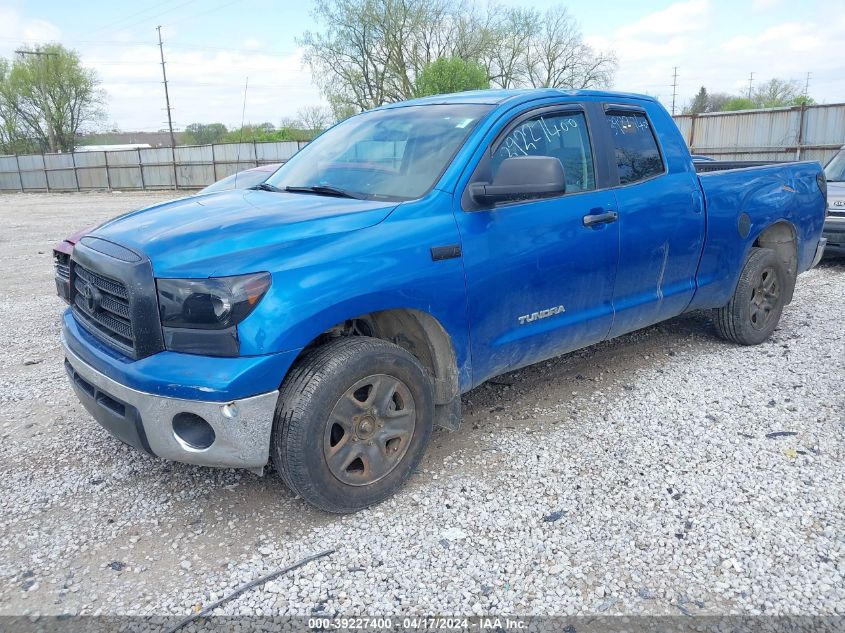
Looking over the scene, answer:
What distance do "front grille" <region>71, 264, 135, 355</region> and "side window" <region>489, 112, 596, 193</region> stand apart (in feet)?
6.55

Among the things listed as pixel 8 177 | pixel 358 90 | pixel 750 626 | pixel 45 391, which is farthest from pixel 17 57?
pixel 750 626

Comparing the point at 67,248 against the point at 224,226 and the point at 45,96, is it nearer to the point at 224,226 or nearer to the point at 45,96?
the point at 224,226

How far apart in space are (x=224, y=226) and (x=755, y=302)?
165 inches

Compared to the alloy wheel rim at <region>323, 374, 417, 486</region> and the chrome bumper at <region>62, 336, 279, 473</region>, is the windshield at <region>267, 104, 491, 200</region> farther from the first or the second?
the chrome bumper at <region>62, 336, 279, 473</region>

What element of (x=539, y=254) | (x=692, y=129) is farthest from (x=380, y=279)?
(x=692, y=129)

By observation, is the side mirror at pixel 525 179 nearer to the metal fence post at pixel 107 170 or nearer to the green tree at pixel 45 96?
the metal fence post at pixel 107 170

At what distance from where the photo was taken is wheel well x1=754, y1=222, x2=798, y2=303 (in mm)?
5375

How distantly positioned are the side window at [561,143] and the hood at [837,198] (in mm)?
6142

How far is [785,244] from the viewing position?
547cm

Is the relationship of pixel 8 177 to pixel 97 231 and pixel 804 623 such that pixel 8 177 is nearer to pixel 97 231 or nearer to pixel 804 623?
pixel 97 231

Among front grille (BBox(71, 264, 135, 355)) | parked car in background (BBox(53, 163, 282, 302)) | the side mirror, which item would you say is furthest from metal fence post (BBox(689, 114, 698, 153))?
front grille (BBox(71, 264, 135, 355))

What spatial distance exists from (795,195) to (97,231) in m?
5.07

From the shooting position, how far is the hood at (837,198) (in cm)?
844

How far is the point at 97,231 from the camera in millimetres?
3299
